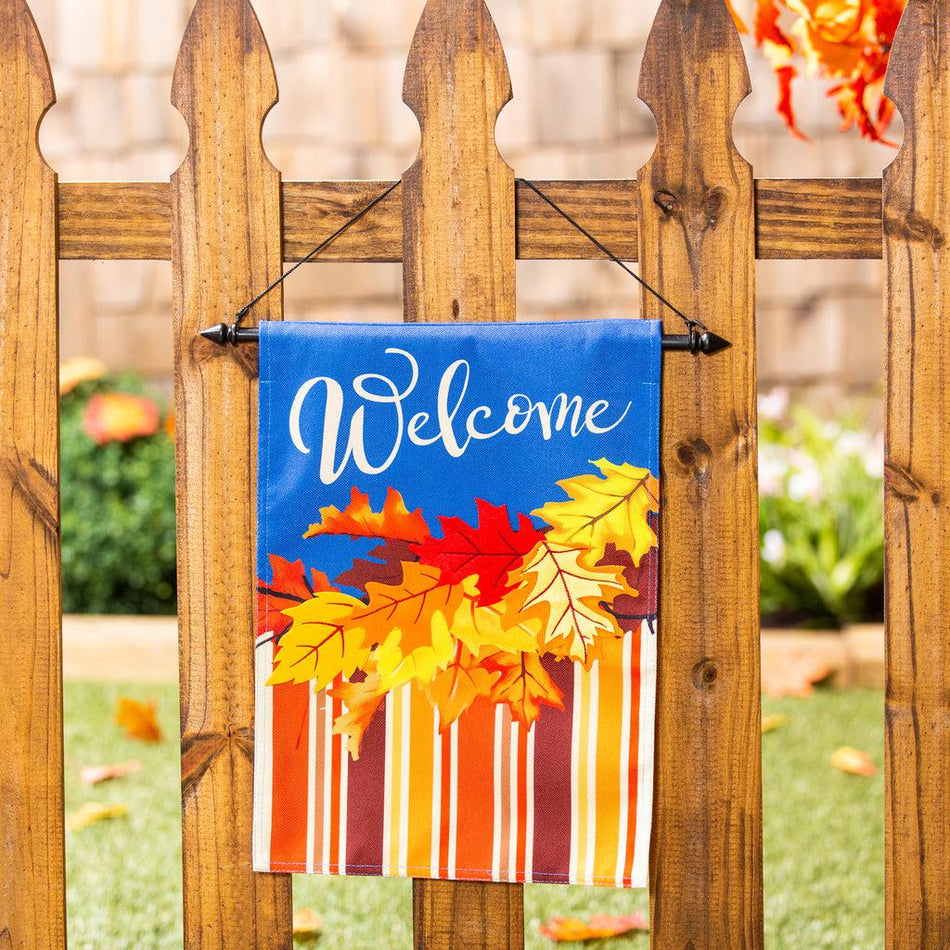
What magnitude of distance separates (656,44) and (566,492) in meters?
0.62

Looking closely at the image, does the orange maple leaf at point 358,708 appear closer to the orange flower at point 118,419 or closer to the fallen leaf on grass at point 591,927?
the fallen leaf on grass at point 591,927

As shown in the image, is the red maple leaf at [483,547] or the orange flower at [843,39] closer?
the red maple leaf at [483,547]

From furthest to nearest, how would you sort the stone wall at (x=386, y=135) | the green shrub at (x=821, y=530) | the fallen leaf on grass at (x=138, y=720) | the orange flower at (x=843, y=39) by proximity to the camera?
the stone wall at (x=386, y=135) < the green shrub at (x=821, y=530) < the fallen leaf on grass at (x=138, y=720) < the orange flower at (x=843, y=39)

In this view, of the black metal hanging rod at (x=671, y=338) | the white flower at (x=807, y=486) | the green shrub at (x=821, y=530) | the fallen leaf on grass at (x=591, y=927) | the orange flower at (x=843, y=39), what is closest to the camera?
the black metal hanging rod at (x=671, y=338)

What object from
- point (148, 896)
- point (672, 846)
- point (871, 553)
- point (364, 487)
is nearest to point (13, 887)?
point (148, 896)

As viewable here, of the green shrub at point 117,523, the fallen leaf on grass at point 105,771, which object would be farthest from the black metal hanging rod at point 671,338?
the green shrub at point 117,523

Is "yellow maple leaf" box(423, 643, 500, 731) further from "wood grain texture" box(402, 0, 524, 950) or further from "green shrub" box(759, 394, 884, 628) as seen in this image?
"green shrub" box(759, 394, 884, 628)

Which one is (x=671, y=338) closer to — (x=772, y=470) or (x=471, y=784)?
(x=471, y=784)

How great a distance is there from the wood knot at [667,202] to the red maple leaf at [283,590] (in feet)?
2.26

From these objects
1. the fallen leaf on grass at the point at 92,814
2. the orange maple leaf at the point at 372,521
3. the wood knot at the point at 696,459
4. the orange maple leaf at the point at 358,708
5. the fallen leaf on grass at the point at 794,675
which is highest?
the wood knot at the point at 696,459

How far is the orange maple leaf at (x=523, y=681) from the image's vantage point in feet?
4.63

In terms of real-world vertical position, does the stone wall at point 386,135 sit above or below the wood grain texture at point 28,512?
above

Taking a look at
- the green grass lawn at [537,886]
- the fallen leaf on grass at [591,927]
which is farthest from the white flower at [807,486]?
the fallen leaf on grass at [591,927]

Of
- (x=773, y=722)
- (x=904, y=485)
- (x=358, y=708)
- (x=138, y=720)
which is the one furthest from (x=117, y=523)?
(x=904, y=485)
